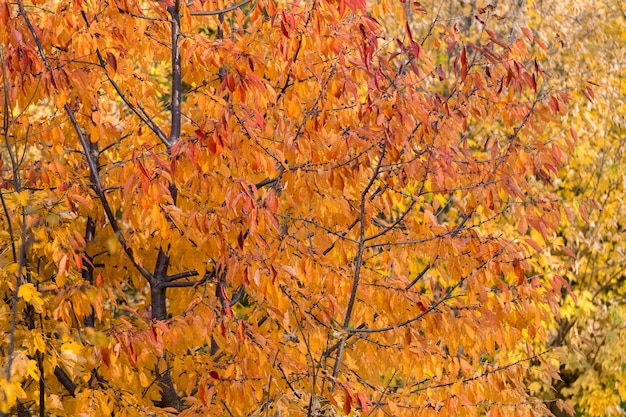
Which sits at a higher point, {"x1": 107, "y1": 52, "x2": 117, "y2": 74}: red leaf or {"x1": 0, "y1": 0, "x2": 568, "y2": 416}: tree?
{"x1": 107, "y1": 52, "x2": 117, "y2": 74}: red leaf

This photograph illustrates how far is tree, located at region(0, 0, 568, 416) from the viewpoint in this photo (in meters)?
4.16

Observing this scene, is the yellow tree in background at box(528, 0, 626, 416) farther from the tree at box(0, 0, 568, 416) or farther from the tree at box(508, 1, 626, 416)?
the tree at box(0, 0, 568, 416)

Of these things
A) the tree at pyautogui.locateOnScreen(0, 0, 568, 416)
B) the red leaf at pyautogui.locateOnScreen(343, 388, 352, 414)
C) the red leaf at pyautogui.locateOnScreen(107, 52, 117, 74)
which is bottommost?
the red leaf at pyautogui.locateOnScreen(343, 388, 352, 414)

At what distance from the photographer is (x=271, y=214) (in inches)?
155

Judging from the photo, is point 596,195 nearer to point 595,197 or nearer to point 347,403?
point 595,197

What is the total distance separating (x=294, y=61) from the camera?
15.0 ft

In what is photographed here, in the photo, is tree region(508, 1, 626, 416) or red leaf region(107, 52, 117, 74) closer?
red leaf region(107, 52, 117, 74)

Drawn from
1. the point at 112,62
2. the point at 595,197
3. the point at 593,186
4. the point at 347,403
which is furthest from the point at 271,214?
the point at 593,186

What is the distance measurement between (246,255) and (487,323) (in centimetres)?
152

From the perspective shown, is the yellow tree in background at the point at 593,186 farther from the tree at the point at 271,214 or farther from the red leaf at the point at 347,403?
the red leaf at the point at 347,403

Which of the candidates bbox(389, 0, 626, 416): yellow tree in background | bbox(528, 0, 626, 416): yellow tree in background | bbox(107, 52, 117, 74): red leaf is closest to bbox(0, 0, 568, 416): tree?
bbox(107, 52, 117, 74): red leaf

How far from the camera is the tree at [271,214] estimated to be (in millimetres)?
4164

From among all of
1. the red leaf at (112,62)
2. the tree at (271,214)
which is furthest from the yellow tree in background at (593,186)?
the red leaf at (112,62)

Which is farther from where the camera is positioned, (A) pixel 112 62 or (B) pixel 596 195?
(B) pixel 596 195
